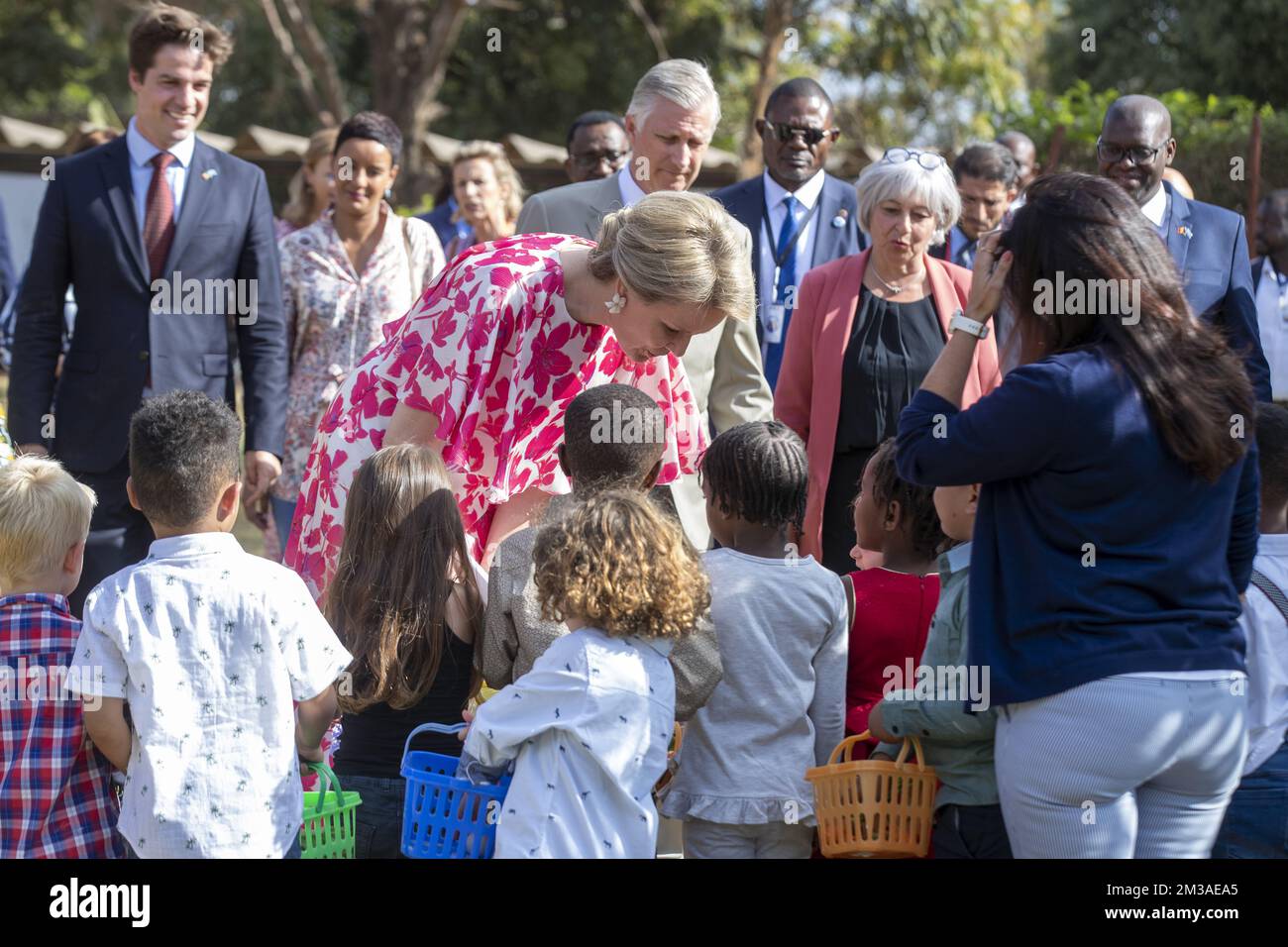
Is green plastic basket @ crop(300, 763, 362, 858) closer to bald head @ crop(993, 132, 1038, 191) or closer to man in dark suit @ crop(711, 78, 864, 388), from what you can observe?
man in dark suit @ crop(711, 78, 864, 388)

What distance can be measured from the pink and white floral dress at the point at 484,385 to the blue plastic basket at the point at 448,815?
83cm

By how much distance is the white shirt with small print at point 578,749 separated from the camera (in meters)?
A: 3.16

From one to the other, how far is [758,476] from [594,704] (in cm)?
72

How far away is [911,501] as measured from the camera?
3.72 meters

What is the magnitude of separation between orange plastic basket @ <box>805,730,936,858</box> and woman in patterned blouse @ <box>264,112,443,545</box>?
10.8 ft

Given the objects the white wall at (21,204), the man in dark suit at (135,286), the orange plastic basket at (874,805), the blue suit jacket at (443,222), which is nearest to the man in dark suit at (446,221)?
the blue suit jacket at (443,222)

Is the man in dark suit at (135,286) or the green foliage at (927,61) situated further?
the green foliage at (927,61)

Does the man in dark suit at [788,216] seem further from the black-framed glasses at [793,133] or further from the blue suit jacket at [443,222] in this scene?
the blue suit jacket at [443,222]

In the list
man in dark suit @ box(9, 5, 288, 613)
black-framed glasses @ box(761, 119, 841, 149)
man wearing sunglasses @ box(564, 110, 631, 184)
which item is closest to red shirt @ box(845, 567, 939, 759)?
man in dark suit @ box(9, 5, 288, 613)

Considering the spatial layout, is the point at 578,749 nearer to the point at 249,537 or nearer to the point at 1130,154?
the point at 1130,154

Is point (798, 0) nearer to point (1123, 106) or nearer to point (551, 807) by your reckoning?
point (1123, 106)

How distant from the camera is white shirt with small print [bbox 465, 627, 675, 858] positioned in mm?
3160

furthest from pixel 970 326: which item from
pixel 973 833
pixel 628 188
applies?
pixel 628 188

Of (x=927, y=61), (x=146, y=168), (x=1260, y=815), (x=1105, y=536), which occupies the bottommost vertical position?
(x=1260, y=815)
